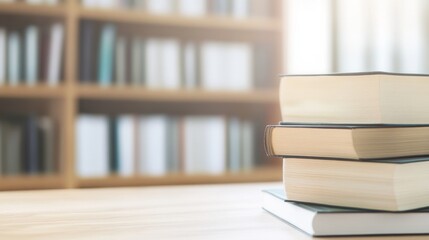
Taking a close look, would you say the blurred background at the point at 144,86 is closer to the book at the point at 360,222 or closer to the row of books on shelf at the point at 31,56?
the row of books on shelf at the point at 31,56

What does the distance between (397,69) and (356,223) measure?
237 centimetres

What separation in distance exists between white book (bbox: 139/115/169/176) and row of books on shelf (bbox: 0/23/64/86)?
413mm

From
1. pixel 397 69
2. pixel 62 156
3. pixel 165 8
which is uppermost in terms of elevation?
pixel 165 8

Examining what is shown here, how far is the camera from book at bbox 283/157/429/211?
0.54 m

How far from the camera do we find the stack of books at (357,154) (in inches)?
21.3

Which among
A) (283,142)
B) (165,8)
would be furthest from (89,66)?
(283,142)

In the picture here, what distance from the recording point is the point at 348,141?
1.75ft

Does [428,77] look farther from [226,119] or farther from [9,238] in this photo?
[226,119]

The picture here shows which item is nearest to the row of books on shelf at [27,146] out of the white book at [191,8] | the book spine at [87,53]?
the book spine at [87,53]

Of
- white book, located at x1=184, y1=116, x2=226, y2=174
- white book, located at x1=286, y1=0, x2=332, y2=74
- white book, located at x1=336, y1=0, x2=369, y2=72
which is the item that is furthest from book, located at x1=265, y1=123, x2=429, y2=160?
white book, located at x1=336, y1=0, x2=369, y2=72

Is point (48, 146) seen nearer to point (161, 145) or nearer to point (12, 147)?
point (12, 147)

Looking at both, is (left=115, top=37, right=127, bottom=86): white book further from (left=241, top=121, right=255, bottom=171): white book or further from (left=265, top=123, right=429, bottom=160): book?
(left=265, top=123, right=429, bottom=160): book

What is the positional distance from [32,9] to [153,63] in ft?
1.71

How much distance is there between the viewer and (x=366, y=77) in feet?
1.82
